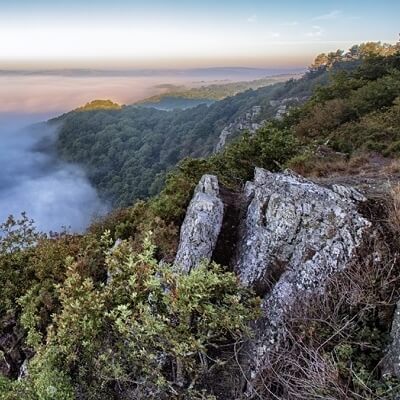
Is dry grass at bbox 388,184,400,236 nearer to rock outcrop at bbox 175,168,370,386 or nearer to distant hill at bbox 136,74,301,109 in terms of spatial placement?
rock outcrop at bbox 175,168,370,386

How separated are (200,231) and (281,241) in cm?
166

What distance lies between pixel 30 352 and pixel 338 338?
7330mm

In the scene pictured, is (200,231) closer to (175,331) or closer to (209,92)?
(175,331)

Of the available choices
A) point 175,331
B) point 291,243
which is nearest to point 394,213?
point 291,243

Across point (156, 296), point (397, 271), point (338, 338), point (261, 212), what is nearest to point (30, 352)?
point (156, 296)

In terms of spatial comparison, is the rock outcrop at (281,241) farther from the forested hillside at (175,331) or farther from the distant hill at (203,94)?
A: the distant hill at (203,94)

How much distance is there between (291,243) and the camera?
7.25 meters

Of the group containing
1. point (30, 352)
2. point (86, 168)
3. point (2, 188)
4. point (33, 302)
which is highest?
point (33, 302)

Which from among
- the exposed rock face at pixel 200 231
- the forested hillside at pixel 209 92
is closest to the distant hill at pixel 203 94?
the forested hillside at pixel 209 92

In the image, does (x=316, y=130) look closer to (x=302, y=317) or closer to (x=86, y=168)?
(x=302, y=317)

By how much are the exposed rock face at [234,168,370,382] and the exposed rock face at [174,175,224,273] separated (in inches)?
24.9

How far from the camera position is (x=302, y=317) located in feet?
19.6

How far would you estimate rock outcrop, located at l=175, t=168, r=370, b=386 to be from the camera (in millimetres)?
6410

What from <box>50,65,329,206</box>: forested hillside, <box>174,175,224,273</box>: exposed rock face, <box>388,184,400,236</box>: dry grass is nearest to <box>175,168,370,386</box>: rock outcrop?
<box>174,175,224,273</box>: exposed rock face
